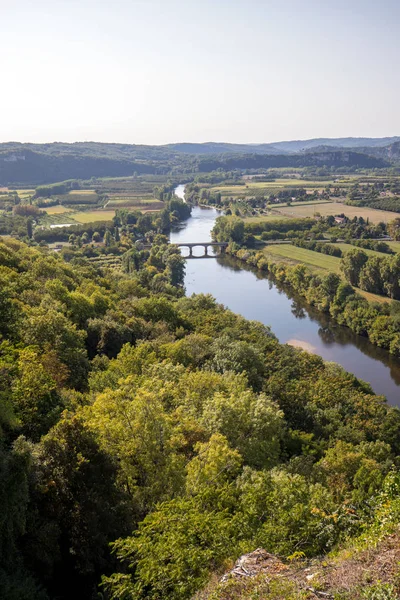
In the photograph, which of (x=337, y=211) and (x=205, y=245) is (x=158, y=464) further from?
(x=337, y=211)

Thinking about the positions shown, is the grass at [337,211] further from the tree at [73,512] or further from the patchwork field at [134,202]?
the tree at [73,512]

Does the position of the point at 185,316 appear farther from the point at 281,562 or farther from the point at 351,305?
the point at 281,562

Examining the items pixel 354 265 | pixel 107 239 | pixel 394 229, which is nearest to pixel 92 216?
pixel 107 239

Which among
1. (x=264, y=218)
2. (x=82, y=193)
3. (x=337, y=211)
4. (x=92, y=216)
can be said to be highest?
(x=82, y=193)

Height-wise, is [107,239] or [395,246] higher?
[107,239]

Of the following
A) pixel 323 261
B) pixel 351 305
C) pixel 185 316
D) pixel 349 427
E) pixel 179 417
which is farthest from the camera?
pixel 323 261

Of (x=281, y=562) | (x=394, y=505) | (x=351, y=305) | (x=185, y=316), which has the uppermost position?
(x=394, y=505)

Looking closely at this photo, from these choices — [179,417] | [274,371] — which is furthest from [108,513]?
[274,371]

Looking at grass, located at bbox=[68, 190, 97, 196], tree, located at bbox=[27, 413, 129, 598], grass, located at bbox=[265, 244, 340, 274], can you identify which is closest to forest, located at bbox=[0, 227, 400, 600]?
tree, located at bbox=[27, 413, 129, 598]
